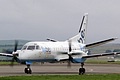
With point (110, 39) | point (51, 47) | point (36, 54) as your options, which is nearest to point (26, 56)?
point (36, 54)

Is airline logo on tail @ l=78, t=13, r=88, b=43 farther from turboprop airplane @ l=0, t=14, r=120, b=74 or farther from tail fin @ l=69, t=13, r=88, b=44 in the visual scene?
turboprop airplane @ l=0, t=14, r=120, b=74

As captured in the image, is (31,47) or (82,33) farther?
(82,33)

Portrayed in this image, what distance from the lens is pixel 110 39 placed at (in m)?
45.7

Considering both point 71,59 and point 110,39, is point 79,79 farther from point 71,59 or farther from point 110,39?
point 110,39

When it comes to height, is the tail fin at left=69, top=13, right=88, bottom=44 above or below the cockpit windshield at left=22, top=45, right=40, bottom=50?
above

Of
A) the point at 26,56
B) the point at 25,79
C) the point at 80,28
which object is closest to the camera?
the point at 25,79

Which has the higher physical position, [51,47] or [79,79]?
[51,47]

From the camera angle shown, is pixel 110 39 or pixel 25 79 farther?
pixel 110 39

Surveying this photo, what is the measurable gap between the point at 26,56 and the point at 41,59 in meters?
2.40

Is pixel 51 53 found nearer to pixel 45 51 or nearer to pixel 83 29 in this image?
pixel 45 51

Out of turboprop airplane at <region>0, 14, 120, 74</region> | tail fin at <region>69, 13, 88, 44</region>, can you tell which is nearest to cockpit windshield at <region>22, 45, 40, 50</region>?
turboprop airplane at <region>0, 14, 120, 74</region>

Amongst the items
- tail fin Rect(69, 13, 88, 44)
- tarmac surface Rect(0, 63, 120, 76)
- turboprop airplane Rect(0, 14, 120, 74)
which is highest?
tail fin Rect(69, 13, 88, 44)

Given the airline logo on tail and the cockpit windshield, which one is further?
the airline logo on tail

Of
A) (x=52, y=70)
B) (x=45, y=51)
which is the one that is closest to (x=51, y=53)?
(x=45, y=51)
